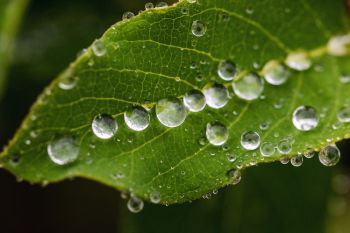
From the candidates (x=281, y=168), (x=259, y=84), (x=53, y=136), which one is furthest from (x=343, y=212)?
(x=53, y=136)

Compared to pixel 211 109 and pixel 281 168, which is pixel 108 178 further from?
pixel 281 168

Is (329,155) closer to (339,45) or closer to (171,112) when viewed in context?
(339,45)

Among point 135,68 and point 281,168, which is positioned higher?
point 281,168

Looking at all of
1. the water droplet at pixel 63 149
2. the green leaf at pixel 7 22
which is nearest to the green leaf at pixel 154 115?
the water droplet at pixel 63 149

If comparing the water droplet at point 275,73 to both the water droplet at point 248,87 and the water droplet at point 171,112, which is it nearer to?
the water droplet at point 248,87

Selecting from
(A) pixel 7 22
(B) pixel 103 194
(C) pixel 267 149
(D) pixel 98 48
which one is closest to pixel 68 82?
(D) pixel 98 48

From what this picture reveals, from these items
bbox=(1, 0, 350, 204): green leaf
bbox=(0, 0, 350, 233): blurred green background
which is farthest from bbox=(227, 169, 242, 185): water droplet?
bbox=(0, 0, 350, 233): blurred green background

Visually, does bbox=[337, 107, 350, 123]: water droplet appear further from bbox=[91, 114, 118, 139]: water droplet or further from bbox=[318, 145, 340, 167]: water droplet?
bbox=[91, 114, 118, 139]: water droplet
